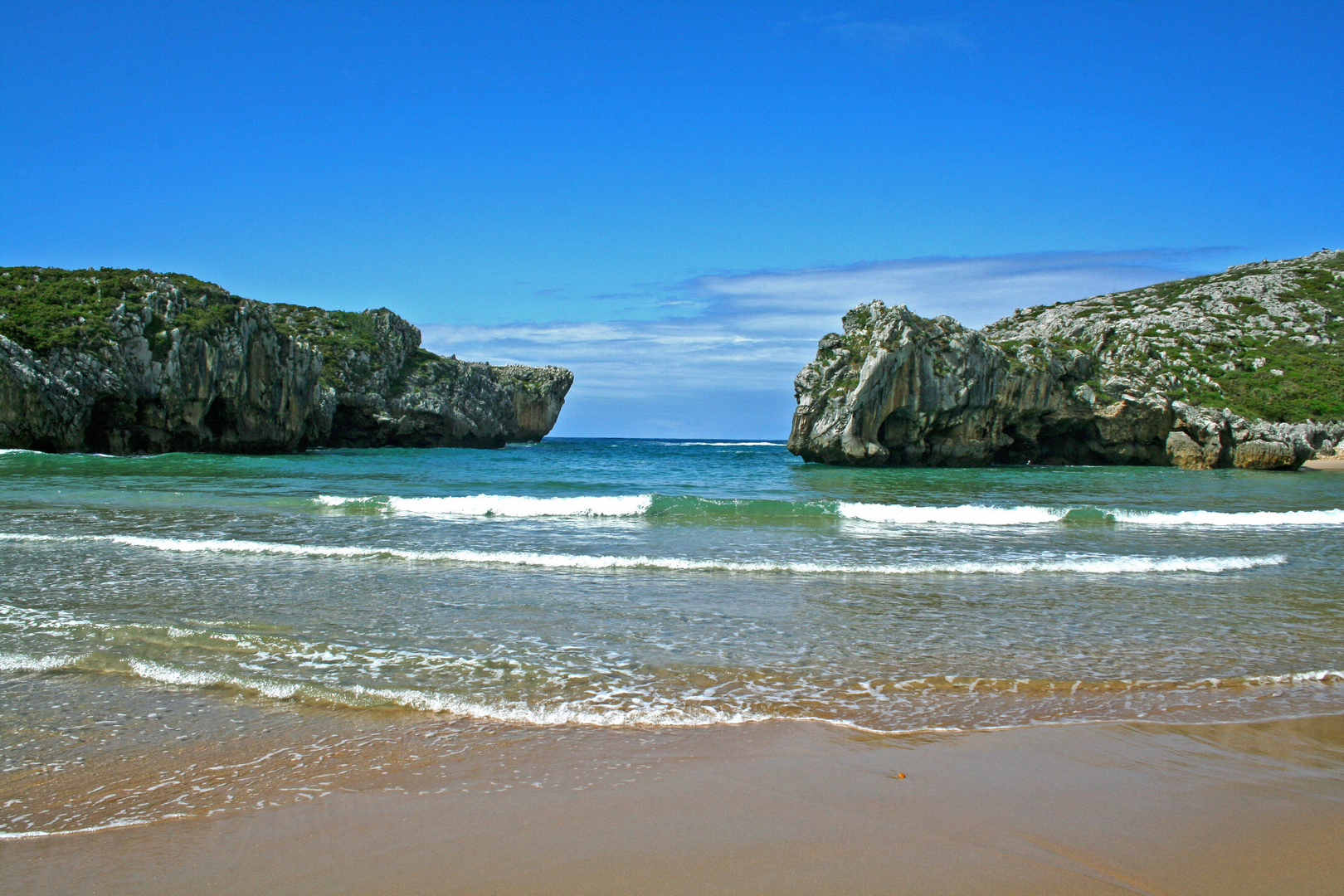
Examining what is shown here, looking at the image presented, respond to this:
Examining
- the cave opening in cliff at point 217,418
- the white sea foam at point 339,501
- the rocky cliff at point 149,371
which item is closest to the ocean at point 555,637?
the white sea foam at point 339,501

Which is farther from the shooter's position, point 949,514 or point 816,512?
point 816,512

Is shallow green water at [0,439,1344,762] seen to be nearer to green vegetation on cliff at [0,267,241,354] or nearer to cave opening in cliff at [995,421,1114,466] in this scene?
green vegetation on cliff at [0,267,241,354]

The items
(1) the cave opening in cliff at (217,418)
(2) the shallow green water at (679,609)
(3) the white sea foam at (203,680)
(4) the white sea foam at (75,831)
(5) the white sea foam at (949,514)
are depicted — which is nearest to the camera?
(4) the white sea foam at (75,831)

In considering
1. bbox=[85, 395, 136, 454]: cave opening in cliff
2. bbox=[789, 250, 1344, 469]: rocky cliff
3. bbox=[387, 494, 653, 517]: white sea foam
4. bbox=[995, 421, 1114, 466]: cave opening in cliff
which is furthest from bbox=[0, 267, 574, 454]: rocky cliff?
bbox=[995, 421, 1114, 466]: cave opening in cliff

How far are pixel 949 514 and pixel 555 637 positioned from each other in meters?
13.0

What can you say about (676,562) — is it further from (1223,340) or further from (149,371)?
(1223,340)

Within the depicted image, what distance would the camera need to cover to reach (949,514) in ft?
57.1

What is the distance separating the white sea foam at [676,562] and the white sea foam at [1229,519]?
562 cm

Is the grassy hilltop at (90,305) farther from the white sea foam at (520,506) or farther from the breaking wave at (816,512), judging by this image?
the white sea foam at (520,506)

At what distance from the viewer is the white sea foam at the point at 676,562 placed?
34.8 ft

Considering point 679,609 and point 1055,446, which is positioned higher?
point 1055,446

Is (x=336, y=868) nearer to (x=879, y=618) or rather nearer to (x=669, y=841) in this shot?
(x=669, y=841)

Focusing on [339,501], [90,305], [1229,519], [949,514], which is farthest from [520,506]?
[90,305]

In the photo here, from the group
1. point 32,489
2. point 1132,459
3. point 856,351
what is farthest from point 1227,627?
point 1132,459
